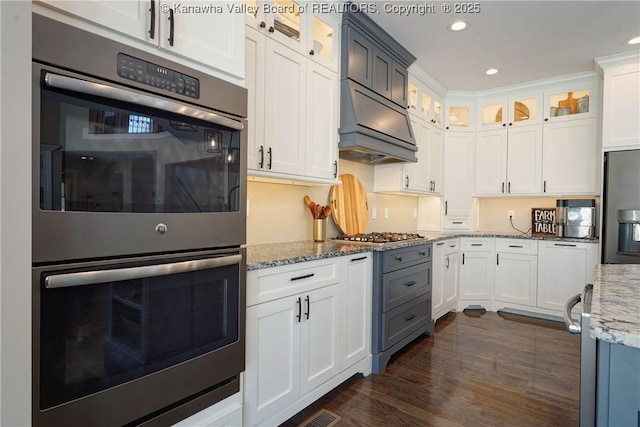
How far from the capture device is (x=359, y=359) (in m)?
2.32

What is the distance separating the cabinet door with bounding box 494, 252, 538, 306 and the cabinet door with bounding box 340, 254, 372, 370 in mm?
2388

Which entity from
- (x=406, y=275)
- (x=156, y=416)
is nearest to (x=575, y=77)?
(x=406, y=275)

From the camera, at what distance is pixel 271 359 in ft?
5.43

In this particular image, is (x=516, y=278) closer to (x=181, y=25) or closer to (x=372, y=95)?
(x=372, y=95)

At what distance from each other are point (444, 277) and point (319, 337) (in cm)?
211

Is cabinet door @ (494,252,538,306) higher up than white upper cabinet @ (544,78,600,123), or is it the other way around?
white upper cabinet @ (544,78,600,123)

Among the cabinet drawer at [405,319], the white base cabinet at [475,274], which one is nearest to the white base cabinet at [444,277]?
the white base cabinet at [475,274]

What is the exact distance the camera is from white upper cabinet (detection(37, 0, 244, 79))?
99cm

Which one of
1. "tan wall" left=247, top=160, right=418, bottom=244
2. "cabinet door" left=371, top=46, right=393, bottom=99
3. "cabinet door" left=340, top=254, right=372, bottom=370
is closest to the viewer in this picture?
"cabinet door" left=340, top=254, right=372, bottom=370

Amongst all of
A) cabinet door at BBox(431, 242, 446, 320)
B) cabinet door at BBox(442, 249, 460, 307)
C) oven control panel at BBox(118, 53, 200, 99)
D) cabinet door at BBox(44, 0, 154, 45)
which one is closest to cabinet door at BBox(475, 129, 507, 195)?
cabinet door at BBox(442, 249, 460, 307)

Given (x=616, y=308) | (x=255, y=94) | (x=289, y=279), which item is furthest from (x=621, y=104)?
(x=289, y=279)

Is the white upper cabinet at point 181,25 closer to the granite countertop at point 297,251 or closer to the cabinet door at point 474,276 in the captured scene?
the granite countertop at point 297,251

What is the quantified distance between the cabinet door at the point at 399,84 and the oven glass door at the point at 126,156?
7.08 ft

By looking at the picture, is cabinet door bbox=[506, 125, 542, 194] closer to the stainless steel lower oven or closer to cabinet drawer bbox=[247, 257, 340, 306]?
cabinet drawer bbox=[247, 257, 340, 306]
